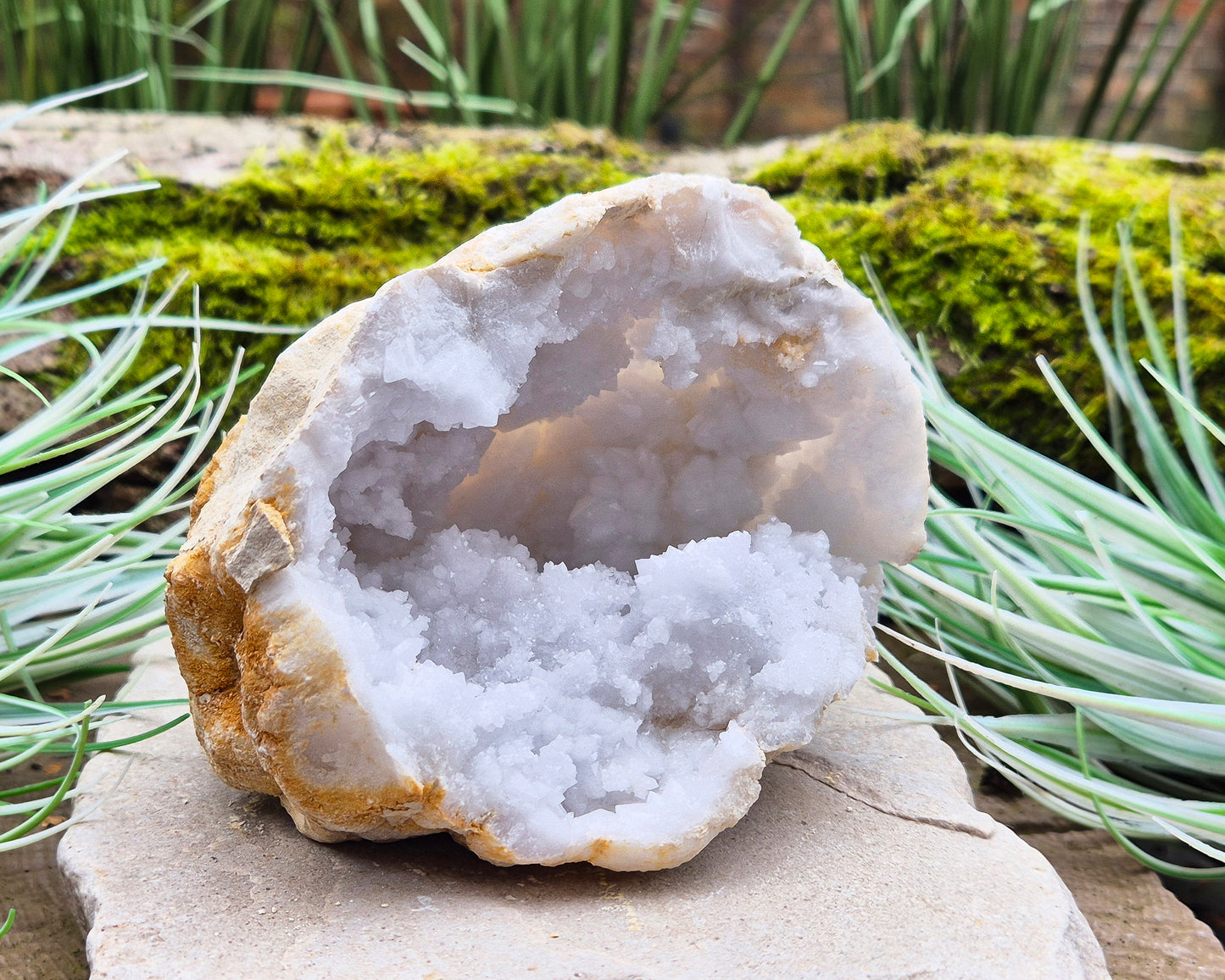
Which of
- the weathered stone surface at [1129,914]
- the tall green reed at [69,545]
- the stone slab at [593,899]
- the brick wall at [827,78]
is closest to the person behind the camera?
the stone slab at [593,899]

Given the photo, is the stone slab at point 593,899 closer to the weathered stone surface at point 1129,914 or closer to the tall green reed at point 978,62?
the weathered stone surface at point 1129,914

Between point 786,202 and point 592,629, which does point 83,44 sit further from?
point 592,629

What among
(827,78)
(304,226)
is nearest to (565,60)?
(304,226)

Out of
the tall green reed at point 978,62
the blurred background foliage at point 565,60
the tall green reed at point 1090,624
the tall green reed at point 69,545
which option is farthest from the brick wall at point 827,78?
the tall green reed at point 69,545

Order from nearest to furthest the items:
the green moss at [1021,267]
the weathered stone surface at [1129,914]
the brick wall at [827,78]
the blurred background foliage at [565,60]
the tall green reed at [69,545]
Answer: the weathered stone surface at [1129,914], the tall green reed at [69,545], the green moss at [1021,267], the blurred background foliage at [565,60], the brick wall at [827,78]

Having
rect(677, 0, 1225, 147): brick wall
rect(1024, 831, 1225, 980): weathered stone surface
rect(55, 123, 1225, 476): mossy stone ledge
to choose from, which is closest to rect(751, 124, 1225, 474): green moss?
rect(55, 123, 1225, 476): mossy stone ledge

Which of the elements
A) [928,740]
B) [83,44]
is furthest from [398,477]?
[83,44]
